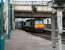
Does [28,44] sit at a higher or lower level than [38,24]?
lower

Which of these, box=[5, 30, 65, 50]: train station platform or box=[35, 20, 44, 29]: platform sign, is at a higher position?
box=[35, 20, 44, 29]: platform sign

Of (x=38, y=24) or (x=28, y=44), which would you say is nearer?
(x=28, y=44)

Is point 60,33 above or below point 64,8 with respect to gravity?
below

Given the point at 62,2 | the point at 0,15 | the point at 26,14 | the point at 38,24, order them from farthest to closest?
1. the point at 26,14
2. the point at 38,24
3. the point at 0,15
4. the point at 62,2

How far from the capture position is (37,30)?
178 feet

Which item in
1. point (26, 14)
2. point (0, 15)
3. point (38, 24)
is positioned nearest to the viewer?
point (0, 15)

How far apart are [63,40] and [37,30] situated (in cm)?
4569

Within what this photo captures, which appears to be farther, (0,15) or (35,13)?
(35,13)

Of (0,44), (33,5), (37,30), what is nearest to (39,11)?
Answer: (33,5)

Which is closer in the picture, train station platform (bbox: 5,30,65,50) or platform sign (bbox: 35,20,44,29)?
train station platform (bbox: 5,30,65,50)

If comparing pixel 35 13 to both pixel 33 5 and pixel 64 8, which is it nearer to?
pixel 33 5

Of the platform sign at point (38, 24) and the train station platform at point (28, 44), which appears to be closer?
the train station platform at point (28, 44)

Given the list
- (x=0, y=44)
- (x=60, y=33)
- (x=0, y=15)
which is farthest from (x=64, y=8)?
(x=0, y=44)

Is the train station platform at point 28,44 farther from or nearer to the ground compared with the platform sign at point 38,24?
nearer to the ground
